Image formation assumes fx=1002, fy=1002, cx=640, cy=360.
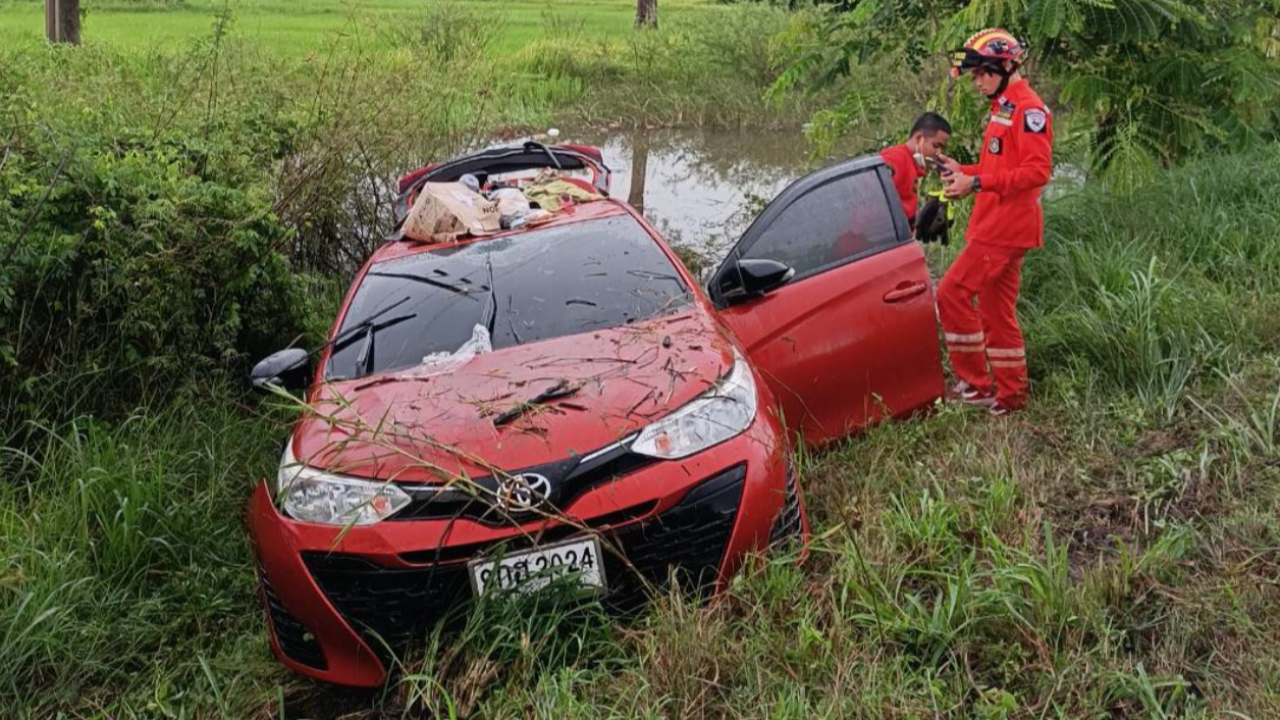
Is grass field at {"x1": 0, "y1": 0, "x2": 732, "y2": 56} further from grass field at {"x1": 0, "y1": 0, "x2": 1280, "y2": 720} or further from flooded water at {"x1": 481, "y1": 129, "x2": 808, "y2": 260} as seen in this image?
grass field at {"x1": 0, "y1": 0, "x2": 1280, "y2": 720}

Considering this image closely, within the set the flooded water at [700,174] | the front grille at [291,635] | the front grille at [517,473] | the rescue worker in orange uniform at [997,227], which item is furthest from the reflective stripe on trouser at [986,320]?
the flooded water at [700,174]

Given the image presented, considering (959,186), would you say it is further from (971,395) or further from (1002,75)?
(971,395)

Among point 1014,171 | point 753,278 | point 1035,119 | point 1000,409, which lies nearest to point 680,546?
point 753,278

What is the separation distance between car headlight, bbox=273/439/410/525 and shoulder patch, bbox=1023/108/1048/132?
3.20 metres

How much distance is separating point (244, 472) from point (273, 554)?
4.86 feet

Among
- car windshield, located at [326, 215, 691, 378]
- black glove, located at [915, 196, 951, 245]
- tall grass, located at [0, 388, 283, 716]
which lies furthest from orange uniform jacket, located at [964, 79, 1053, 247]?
tall grass, located at [0, 388, 283, 716]

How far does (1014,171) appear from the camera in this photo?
4.45 m

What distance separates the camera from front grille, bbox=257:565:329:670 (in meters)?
3.04

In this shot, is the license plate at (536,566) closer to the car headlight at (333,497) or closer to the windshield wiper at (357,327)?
the car headlight at (333,497)

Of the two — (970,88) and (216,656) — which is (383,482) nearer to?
(216,656)

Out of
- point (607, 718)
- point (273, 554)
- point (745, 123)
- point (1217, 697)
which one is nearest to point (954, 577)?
point (1217, 697)

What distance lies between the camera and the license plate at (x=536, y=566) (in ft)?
9.32

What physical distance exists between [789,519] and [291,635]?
1595mm

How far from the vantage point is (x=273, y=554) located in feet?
10.1
